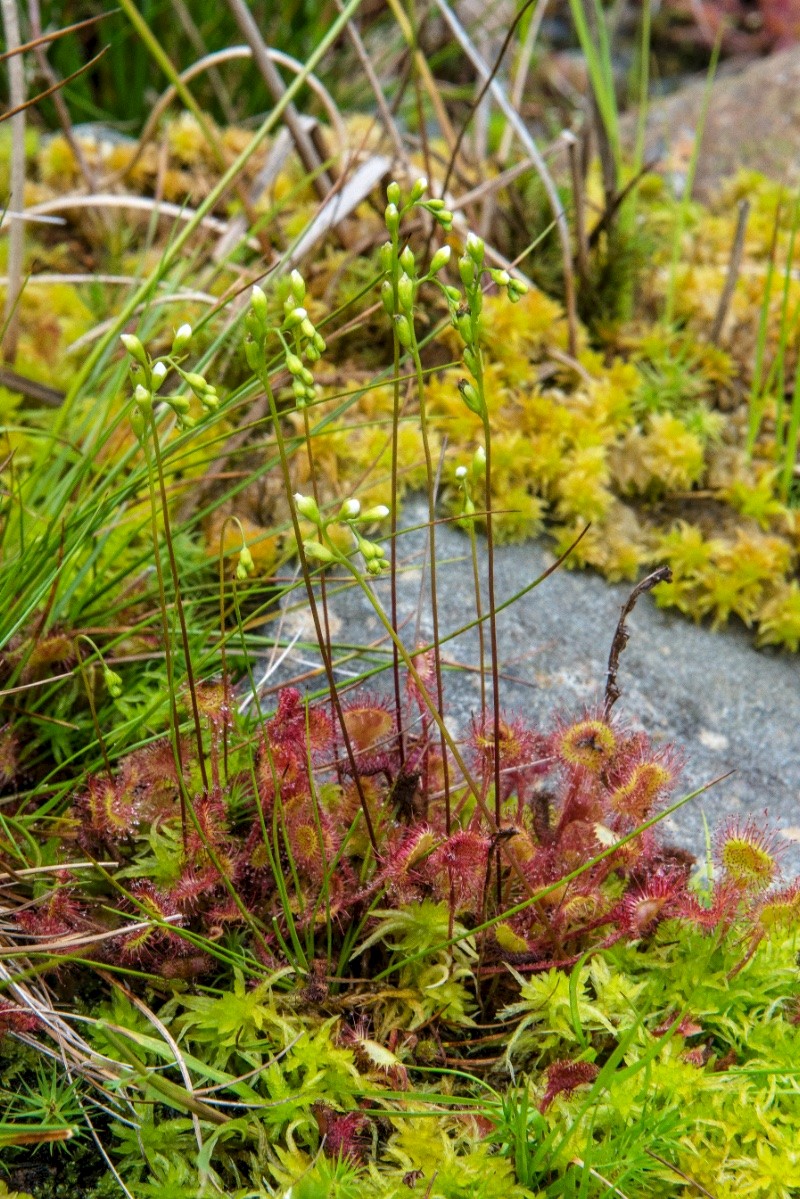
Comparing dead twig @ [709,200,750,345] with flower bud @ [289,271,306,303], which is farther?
dead twig @ [709,200,750,345]

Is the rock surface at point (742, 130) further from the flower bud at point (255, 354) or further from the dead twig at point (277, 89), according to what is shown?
the flower bud at point (255, 354)

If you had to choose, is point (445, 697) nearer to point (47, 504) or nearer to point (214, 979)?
point (214, 979)

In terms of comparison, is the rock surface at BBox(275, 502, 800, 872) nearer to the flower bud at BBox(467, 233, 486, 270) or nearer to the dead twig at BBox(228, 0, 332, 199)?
the flower bud at BBox(467, 233, 486, 270)

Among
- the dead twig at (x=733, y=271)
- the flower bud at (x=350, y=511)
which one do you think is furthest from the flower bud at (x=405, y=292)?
the dead twig at (x=733, y=271)

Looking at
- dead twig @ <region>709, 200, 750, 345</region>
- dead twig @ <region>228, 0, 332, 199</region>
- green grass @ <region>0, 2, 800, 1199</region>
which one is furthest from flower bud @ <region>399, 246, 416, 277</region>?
dead twig @ <region>709, 200, 750, 345</region>

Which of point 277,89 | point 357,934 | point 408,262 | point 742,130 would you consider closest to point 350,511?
point 408,262

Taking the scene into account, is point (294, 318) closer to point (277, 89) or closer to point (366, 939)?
point (366, 939)
